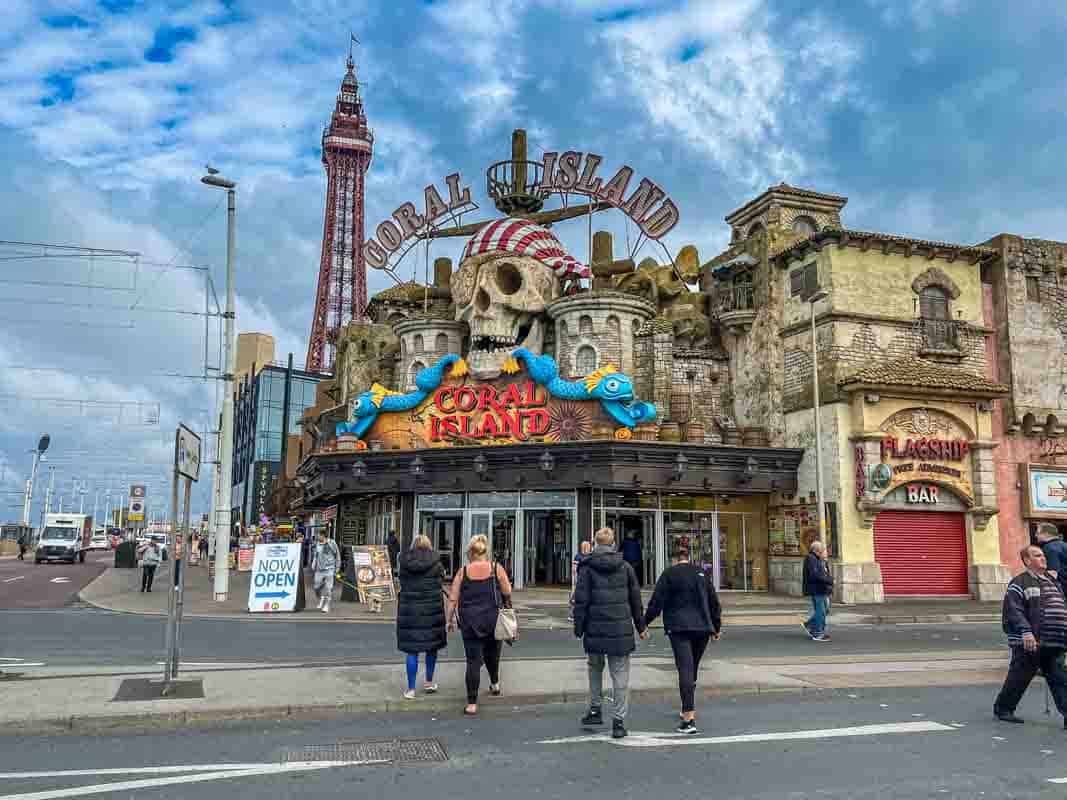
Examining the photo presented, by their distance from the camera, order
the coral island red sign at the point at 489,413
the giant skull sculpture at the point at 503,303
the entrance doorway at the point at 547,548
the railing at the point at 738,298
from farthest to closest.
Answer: the giant skull sculpture at the point at 503,303
the railing at the point at 738,298
the coral island red sign at the point at 489,413
the entrance doorway at the point at 547,548

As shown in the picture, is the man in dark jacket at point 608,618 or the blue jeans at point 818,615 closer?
the man in dark jacket at point 608,618

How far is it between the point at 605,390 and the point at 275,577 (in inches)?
502

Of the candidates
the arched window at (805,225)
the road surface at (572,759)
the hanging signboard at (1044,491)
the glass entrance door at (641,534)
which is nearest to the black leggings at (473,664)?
the road surface at (572,759)

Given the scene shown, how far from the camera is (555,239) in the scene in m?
37.0

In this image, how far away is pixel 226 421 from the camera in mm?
24234

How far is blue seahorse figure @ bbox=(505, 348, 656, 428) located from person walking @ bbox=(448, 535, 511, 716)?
2017cm

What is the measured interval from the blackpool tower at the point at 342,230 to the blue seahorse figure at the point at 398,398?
196ft

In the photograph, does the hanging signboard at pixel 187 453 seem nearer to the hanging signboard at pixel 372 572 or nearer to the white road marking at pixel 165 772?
the white road marking at pixel 165 772

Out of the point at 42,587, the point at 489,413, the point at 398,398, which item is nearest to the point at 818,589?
the point at 489,413

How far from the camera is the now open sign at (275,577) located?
70.0 feet

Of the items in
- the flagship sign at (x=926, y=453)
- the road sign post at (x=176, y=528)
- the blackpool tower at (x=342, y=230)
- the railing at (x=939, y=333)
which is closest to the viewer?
Result: the road sign post at (x=176, y=528)

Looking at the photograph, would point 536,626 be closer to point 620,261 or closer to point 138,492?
point 620,261

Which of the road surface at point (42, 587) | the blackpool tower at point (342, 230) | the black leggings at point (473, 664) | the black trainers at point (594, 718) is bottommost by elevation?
the road surface at point (42, 587)

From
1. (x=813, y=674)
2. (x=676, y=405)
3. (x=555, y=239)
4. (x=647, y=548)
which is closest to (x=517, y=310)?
(x=555, y=239)
